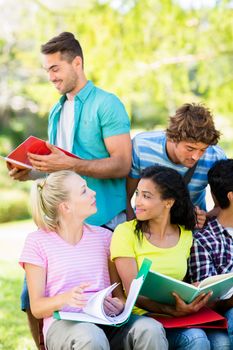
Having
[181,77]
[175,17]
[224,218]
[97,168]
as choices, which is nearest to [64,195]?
[97,168]

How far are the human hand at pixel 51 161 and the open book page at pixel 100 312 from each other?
32.8 inches

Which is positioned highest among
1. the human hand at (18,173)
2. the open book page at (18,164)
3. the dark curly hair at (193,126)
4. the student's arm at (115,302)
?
the dark curly hair at (193,126)

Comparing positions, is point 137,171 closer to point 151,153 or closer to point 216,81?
point 151,153

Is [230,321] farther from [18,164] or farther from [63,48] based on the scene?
[63,48]

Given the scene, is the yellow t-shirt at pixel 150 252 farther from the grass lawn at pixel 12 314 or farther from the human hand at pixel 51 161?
the grass lawn at pixel 12 314

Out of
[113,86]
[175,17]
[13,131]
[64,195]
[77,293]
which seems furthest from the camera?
[13,131]

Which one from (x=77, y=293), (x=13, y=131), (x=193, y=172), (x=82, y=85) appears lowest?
(x=13, y=131)

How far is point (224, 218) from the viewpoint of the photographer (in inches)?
168

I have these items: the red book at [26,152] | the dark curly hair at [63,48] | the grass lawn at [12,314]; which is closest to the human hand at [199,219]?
the red book at [26,152]

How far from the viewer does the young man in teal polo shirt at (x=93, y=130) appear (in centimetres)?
429

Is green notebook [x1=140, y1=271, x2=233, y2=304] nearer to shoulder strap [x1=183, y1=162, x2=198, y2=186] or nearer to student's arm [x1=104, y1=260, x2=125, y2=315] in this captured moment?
student's arm [x1=104, y1=260, x2=125, y2=315]

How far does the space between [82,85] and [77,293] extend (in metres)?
1.45

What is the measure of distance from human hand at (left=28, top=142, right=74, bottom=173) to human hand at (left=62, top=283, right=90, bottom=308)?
815 millimetres

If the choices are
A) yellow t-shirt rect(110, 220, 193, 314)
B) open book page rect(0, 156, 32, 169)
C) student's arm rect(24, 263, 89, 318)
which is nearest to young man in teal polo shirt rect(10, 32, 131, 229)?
open book page rect(0, 156, 32, 169)
